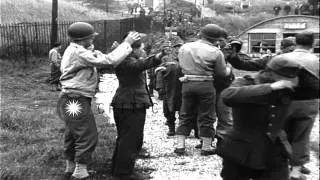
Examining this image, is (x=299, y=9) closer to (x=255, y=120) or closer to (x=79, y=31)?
(x=255, y=120)

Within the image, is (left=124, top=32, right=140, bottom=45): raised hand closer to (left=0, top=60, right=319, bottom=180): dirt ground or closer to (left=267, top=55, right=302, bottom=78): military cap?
(left=0, top=60, right=319, bottom=180): dirt ground

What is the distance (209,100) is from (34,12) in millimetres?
22513

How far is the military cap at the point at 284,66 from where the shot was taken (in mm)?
2852

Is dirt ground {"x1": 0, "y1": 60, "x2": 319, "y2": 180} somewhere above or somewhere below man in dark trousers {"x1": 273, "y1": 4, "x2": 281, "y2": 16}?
below

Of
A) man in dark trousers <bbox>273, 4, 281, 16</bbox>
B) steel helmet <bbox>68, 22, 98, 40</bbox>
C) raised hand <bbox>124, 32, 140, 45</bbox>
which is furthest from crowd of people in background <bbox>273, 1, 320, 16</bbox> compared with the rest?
steel helmet <bbox>68, 22, 98, 40</bbox>

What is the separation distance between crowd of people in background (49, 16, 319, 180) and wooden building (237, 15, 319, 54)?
0.19ft

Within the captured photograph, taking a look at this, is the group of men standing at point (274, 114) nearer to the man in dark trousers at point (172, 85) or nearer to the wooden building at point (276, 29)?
the wooden building at point (276, 29)

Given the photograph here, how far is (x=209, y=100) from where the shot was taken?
19.9ft

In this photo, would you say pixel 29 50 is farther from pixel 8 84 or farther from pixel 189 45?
pixel 189 45

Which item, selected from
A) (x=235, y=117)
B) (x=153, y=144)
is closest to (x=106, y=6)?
(x=153, y=144)

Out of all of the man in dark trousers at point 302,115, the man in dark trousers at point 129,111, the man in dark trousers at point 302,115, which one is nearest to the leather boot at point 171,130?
the man in dark trousers at point 129,111

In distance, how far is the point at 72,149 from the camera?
17.4 feet

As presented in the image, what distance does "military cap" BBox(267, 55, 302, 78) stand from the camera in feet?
9.36

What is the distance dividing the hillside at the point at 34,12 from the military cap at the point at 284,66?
72.3 feet
